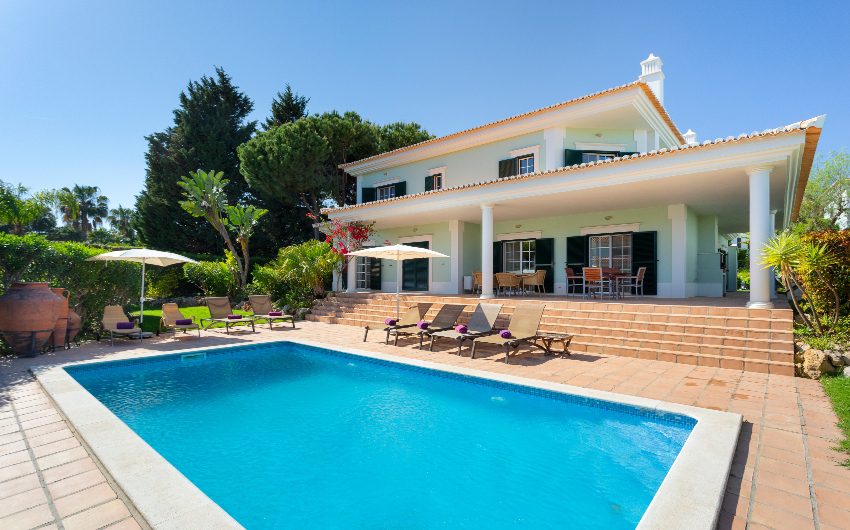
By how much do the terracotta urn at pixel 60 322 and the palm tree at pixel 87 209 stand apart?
57743 mm

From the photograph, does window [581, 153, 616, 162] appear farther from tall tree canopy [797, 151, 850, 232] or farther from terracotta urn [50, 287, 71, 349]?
tall tree canopy [797, 151, 850, 232]

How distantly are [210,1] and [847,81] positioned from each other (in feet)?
96.8

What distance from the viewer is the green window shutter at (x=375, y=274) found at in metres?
19.2

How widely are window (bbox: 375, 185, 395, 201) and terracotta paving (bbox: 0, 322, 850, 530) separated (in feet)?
42.4

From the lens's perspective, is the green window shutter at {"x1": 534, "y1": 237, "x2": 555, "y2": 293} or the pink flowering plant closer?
the green window shutter at {"x1": 534, "y1": 237, "x2": 555, "y2": 293}

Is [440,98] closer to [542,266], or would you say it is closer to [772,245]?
[542,266]

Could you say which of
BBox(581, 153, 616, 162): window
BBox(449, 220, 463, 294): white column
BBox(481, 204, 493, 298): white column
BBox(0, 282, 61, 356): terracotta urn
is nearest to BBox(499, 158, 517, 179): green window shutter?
BBox(581, 153, 616, 162): window

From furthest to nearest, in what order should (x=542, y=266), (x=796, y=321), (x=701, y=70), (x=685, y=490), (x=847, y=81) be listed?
(x=847, y=81) < (x=542, y=266) < (x=701, y=70) < (x=796, y=321) < (x=685, y=490)

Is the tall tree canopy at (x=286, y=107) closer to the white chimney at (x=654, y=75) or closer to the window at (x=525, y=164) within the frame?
the window at (x=525, y=164)

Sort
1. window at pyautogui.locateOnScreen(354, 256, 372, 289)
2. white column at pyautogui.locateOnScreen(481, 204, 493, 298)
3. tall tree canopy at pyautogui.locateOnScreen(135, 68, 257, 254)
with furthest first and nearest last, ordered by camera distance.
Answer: tall tree canopy at pyautogui.locateOnScreen(135, 68, 257, 254)
window at pyautogui.locateOnScreen(354, 256, 372, 289)
white column at pyautogui.locateOnScreen(481, 204, 493, 298)

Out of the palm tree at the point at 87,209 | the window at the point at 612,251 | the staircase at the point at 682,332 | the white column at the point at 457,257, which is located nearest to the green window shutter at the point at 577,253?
the window at the point at 612,251

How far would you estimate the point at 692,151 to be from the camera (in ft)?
29.1

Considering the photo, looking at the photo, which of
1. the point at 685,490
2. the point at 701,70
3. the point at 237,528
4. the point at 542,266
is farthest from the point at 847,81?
the point at 237,528

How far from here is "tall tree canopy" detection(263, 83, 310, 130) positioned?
91.4ft
